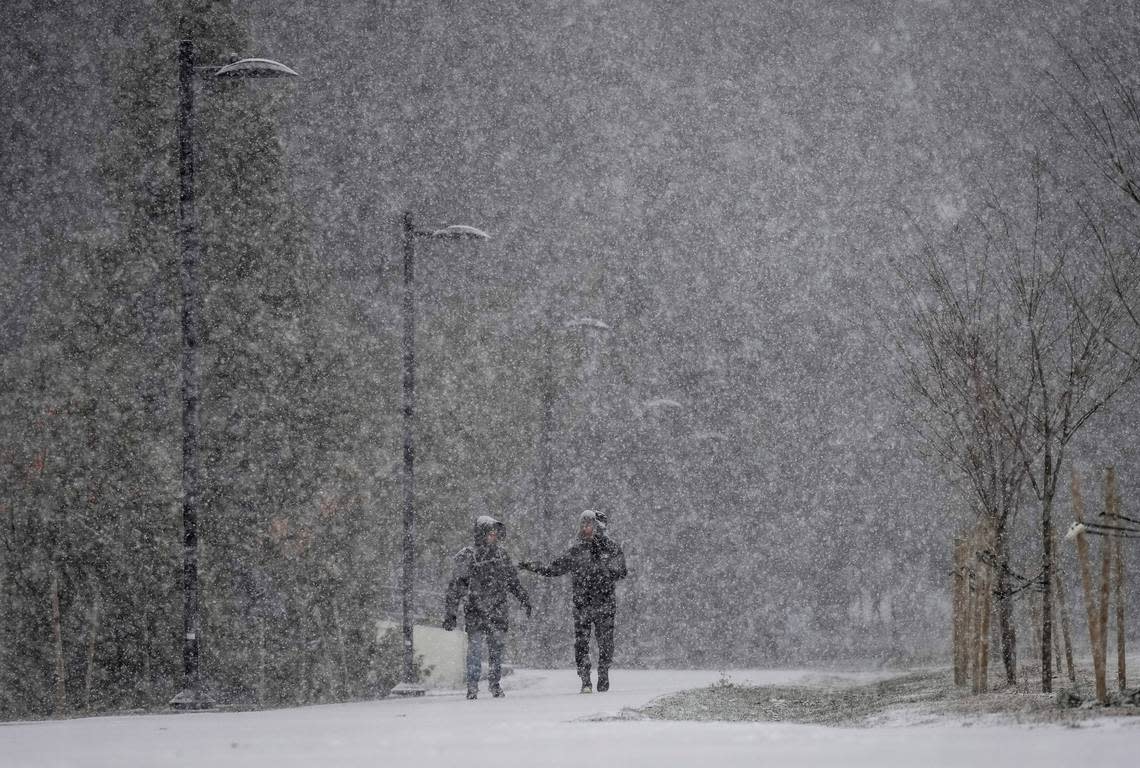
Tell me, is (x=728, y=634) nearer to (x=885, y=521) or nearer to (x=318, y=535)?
(x=885, y=521)

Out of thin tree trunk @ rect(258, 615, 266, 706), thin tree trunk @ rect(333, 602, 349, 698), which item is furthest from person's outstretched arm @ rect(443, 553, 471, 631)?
thin tree trunk @ rect(333, 602, 349, 698)

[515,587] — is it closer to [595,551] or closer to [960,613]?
[595,551]

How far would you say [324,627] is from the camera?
22.7 meters

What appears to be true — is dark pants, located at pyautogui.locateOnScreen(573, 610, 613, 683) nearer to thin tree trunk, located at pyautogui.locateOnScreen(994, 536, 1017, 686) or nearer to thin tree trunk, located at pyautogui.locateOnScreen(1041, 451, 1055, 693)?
thin tree trunk, located at pyautogui.locateOnScreen(994, 536, 1017, 686)

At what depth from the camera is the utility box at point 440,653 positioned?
25938 mm

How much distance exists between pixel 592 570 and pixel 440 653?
1063 cm

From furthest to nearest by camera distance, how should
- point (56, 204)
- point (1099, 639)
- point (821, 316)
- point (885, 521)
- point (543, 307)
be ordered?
point (821, 316), point (885, 521), point (543, 307), point (56, 204), point (1099, 639)

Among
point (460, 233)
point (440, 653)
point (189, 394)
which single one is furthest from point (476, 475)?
point (189, 394)

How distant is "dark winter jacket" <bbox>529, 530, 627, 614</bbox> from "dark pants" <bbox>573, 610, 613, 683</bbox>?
2.2 inches

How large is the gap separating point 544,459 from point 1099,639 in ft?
65.8

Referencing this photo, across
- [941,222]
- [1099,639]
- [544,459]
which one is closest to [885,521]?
[544,459]

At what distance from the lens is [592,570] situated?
16.2m

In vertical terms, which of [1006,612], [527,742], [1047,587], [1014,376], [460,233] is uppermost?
[460,233]

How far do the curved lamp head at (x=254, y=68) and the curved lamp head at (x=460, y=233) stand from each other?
5.16 metres
